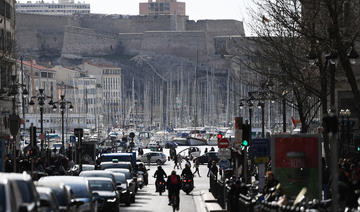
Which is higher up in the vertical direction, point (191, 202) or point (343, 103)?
point (343, 103)

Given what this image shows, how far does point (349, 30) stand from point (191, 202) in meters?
13.1

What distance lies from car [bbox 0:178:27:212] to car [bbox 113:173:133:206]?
20396mm

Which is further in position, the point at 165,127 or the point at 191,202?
the point at 165,127

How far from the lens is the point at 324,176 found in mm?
29234

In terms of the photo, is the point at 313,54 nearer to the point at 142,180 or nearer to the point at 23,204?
the point at 23,204

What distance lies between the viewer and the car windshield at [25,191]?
1618 centimetres

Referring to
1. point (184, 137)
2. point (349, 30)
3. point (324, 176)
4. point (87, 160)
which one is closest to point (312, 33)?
point (349, 30)

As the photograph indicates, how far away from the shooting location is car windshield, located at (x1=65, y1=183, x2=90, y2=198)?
24161 mm

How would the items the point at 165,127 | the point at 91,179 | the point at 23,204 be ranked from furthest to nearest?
1. the point at 165,127
2. the point at 91,179
3. the point at 23,204

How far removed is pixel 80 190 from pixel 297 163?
447cm

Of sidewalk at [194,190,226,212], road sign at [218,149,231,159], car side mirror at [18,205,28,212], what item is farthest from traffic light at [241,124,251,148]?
car side mirror at [18,205,28,212]

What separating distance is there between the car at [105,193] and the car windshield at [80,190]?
17.1 feet

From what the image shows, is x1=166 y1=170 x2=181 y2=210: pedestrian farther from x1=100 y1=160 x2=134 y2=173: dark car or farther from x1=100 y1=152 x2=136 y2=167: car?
x1=100 y1=152 x2=136 y2=167: car

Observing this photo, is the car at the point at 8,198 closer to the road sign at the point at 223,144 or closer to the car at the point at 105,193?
the car at the point at 105,193
